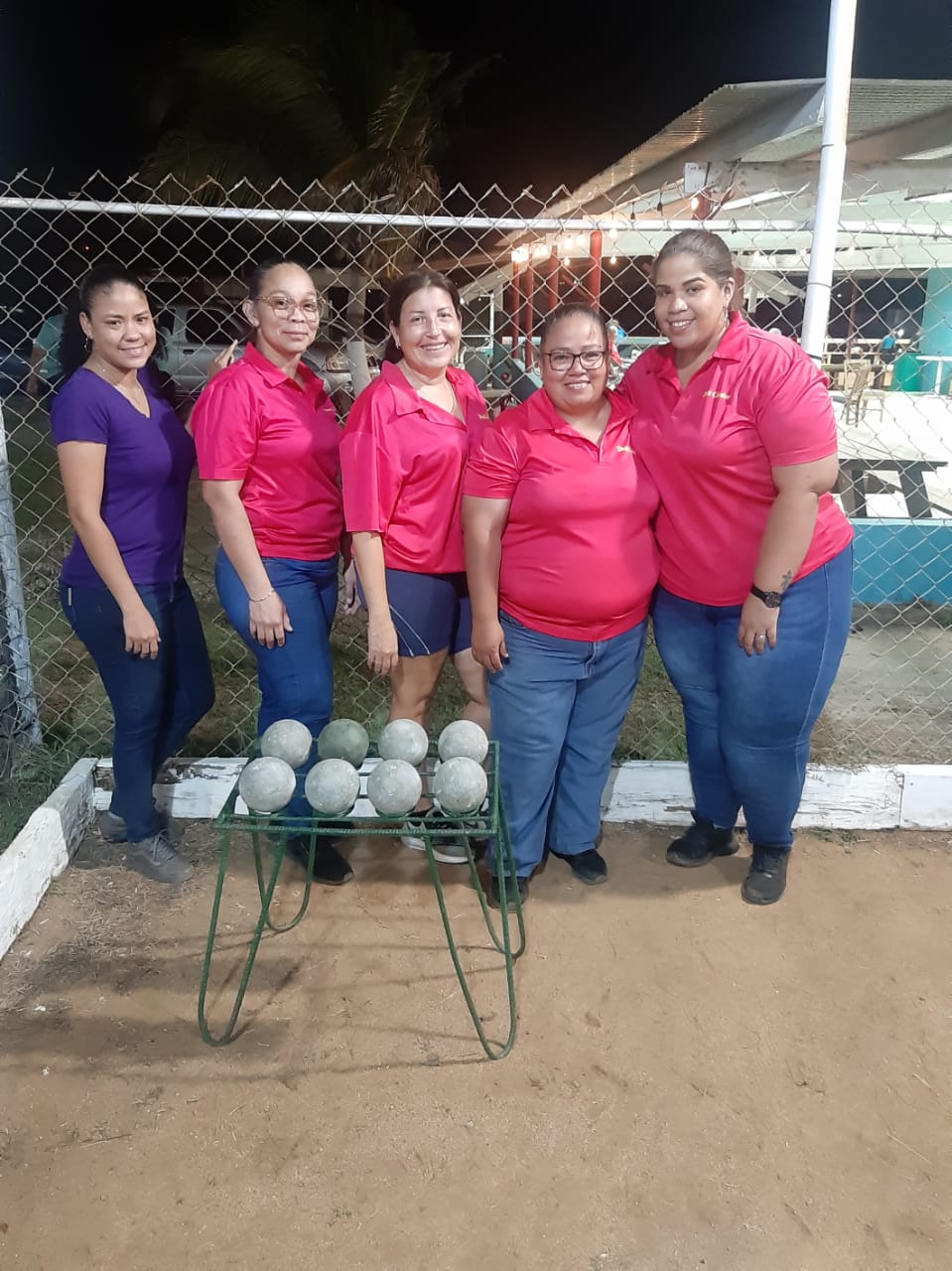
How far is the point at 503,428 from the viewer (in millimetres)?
2512

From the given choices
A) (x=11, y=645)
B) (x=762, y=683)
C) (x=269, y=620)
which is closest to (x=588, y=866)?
(x=762, y=683)

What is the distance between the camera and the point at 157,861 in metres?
3.08

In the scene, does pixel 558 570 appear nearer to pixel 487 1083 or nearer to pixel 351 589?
pixel 351 589

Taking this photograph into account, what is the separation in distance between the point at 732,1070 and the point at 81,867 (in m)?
2.16

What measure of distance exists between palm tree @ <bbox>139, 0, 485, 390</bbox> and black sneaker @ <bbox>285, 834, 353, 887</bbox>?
7.37 meters

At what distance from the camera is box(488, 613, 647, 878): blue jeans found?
2744 mm

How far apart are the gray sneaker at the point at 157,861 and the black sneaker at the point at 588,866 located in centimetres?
127

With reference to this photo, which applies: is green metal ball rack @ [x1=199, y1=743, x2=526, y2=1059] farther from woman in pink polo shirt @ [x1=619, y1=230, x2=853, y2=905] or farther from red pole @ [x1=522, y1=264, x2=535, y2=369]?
red pole @ [x1=522, y1=264, x2=535, y2=369]

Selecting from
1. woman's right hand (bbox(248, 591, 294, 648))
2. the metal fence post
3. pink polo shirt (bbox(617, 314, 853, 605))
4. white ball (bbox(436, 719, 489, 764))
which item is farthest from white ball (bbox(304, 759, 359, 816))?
the metal fence post

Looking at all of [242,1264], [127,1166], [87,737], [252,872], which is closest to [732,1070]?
[242,1264]

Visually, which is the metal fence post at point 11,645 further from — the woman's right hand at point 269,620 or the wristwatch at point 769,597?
the wristwatch at point 769,597

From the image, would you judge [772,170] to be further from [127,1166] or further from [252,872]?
[127,1166]

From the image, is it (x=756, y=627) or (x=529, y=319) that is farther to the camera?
(x=529, y=319)

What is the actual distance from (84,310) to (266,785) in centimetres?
146
